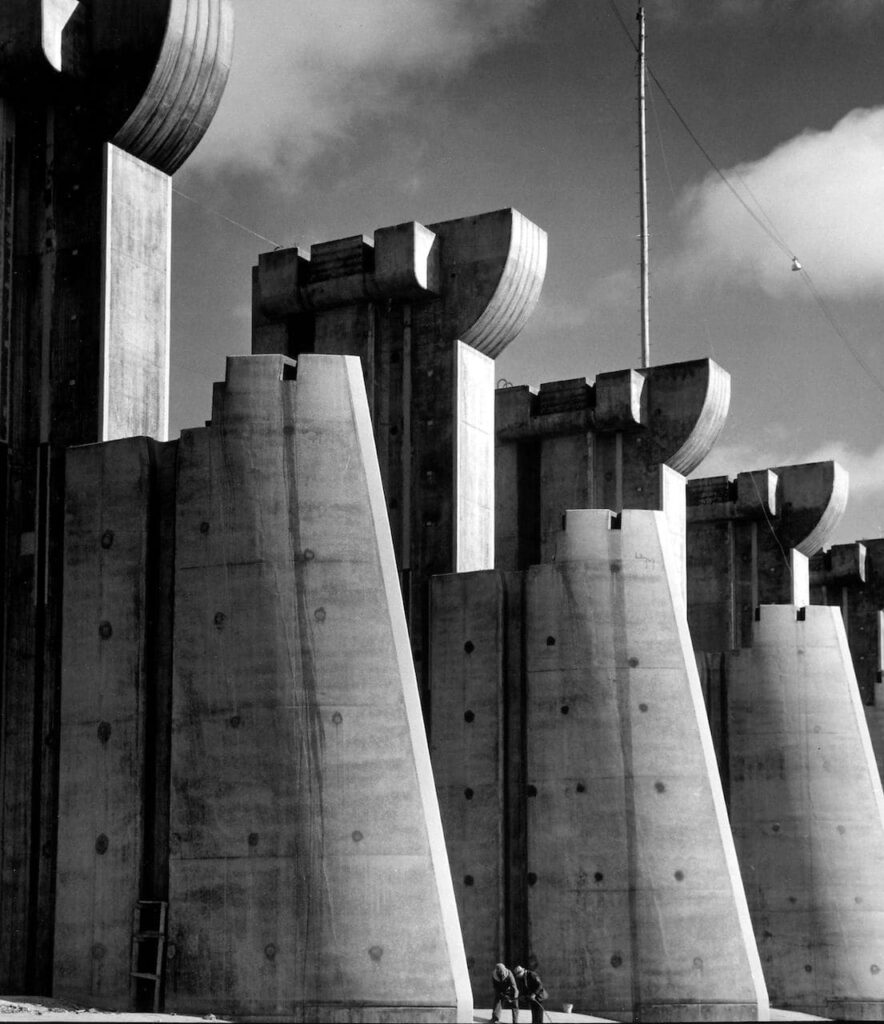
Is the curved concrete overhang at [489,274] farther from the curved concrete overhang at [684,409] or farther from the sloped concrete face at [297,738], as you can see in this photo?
the sloped concrete face at [297,738]

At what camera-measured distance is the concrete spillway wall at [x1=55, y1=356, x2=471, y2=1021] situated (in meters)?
23.2

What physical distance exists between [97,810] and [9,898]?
6.30 feet

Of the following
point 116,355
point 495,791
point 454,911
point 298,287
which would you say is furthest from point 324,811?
point 298,287

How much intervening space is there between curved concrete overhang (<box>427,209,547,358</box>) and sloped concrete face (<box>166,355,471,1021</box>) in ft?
32.6

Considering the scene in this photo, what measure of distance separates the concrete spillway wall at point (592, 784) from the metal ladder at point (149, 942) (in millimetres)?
9438

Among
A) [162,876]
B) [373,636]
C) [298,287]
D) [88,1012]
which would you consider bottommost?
[88,1012]

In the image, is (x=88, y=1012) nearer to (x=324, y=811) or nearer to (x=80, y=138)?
(x=324, y=811)

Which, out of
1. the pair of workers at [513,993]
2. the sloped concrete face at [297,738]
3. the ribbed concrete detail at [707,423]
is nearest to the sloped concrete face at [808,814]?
the ribbed concrete detail at [707,423]

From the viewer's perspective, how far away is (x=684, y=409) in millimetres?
42031

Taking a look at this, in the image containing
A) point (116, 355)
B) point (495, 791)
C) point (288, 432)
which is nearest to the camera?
point (288, 432)

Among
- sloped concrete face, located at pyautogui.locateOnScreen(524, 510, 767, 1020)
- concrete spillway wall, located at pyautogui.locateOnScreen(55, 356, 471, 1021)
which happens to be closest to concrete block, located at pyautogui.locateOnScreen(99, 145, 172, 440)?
concrete spillway wall, located at pyautogui.locateOnScreen(55, 356, 471, 1021)

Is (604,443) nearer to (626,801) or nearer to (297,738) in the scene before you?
(626,801)

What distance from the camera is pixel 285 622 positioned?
24.0 metres

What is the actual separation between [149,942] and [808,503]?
29538 mm
